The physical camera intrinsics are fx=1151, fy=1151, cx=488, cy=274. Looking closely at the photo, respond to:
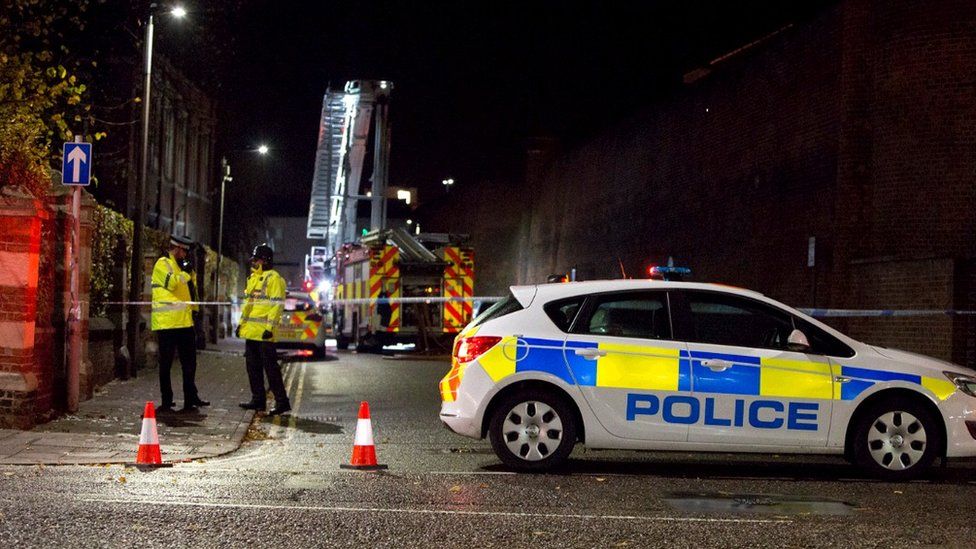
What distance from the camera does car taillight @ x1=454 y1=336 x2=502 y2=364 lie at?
29.2ft

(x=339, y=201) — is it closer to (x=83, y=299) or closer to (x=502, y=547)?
(x=83, y=299)

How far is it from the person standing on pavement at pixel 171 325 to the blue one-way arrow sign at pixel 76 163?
142cm

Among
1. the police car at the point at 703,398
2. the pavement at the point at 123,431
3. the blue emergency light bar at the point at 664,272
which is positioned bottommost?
the pavement at the point at 123,431

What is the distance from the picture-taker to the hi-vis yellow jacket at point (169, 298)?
1276 cm

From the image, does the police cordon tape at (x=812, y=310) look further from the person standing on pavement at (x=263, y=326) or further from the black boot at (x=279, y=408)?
the black boot at (x=279, y=408)


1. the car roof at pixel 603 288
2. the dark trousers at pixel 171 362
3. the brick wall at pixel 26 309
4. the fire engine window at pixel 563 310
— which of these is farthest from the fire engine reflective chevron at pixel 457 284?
the fire engine window at pixel 563 310

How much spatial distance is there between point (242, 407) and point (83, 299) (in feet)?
7.62

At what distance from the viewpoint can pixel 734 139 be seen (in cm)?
2519

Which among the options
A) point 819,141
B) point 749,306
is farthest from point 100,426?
point 819,141

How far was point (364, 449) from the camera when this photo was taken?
348 inches

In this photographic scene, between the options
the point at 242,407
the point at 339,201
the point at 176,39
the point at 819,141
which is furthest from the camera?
the point at 339,201

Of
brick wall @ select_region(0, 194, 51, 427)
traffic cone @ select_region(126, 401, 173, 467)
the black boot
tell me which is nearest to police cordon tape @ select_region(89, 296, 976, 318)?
the black boot

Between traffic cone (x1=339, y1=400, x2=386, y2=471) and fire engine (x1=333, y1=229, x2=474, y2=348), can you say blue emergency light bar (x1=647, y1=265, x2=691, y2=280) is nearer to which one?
traffic cone (x1=339, y1=400, x2=386, y2=471)

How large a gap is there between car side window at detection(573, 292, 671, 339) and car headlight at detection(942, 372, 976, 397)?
7.23ft
